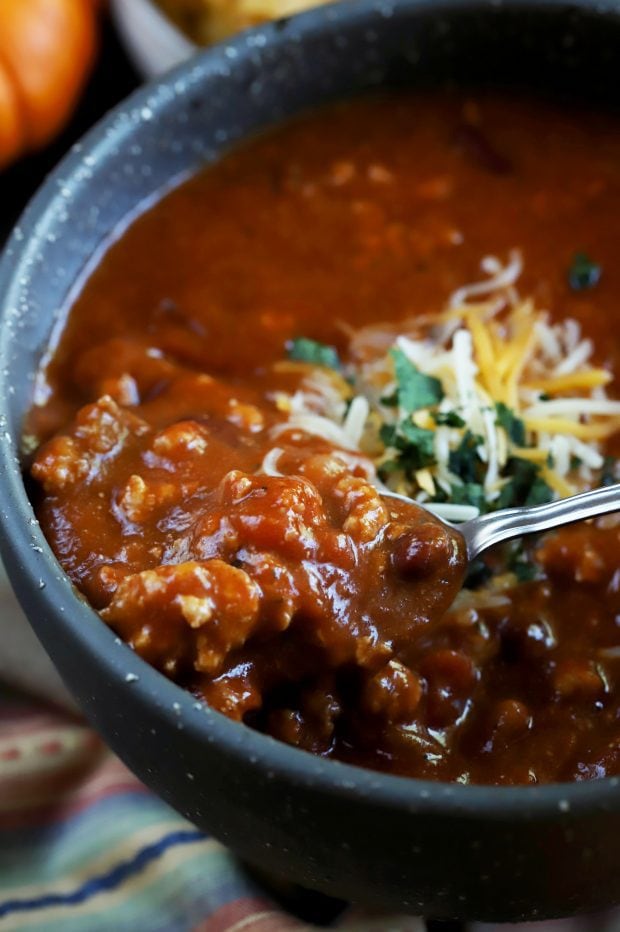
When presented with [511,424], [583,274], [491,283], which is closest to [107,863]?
[511,424]

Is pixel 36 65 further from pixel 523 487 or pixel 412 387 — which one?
pixel 523 487

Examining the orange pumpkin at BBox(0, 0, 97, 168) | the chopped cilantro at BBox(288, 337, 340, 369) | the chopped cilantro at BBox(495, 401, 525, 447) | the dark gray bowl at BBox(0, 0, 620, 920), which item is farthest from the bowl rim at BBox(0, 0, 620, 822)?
the orange pumpkin at BBox(0, 0, 97, 168)

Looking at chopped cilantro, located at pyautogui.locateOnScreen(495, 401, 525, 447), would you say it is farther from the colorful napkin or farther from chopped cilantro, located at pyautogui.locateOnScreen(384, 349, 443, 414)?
the colorful napkin

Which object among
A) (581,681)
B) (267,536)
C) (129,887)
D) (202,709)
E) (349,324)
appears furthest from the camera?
(349,324)

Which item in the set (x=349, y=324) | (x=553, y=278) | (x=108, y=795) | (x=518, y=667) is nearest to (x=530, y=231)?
(x=553, y=278)

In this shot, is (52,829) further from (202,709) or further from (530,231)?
(530,231)

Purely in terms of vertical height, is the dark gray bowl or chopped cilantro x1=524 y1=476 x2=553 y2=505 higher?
the dark gray bowl
